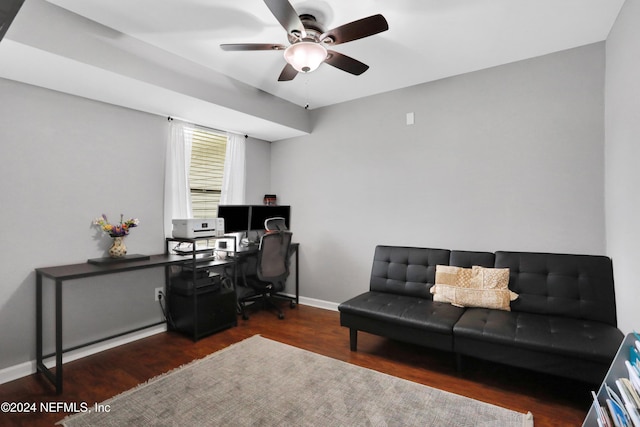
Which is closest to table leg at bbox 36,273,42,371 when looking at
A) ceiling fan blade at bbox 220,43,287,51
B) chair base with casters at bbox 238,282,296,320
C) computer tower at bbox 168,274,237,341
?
computer tower at bbox 168,274,237,341

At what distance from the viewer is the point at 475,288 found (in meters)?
2.75

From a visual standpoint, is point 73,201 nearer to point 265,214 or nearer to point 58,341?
point 58,341

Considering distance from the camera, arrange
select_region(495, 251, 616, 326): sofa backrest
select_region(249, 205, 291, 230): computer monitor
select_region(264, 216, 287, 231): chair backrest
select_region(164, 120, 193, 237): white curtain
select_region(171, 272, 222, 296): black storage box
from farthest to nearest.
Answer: select_region(264, 216, 287, 231): chair backrest → select_region(249, 205, 291, 230): computer monitor → select_region(164, 120, 193, 237): white curtain → select_region(171, 272, 222, 296): black storage box → select_region(495, 251, 616, 326): sofa backrest

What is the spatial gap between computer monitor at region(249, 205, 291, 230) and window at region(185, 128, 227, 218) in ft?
1.58

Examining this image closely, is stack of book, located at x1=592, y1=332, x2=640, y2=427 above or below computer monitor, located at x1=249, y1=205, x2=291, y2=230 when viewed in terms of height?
below

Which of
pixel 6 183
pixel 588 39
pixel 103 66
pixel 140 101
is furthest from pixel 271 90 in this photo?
pixel 588 39

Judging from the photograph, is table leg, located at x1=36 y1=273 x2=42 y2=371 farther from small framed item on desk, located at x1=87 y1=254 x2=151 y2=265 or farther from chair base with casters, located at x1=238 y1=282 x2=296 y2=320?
chair base with casters, located at x1=238 y1=282 x2=296 y2=320

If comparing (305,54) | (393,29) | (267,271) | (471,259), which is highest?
(393,29)

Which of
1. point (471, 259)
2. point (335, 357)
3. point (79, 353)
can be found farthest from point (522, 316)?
point (79, 353)

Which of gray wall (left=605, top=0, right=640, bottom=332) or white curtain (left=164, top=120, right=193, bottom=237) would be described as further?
white curtain (left=164, top=120, right=193, bottom=237)

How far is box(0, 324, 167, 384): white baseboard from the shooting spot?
2422 millimetres

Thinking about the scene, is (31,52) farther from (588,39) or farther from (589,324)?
(589,324)

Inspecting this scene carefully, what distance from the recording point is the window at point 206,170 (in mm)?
3805

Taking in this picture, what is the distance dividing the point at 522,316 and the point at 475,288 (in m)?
0.39
